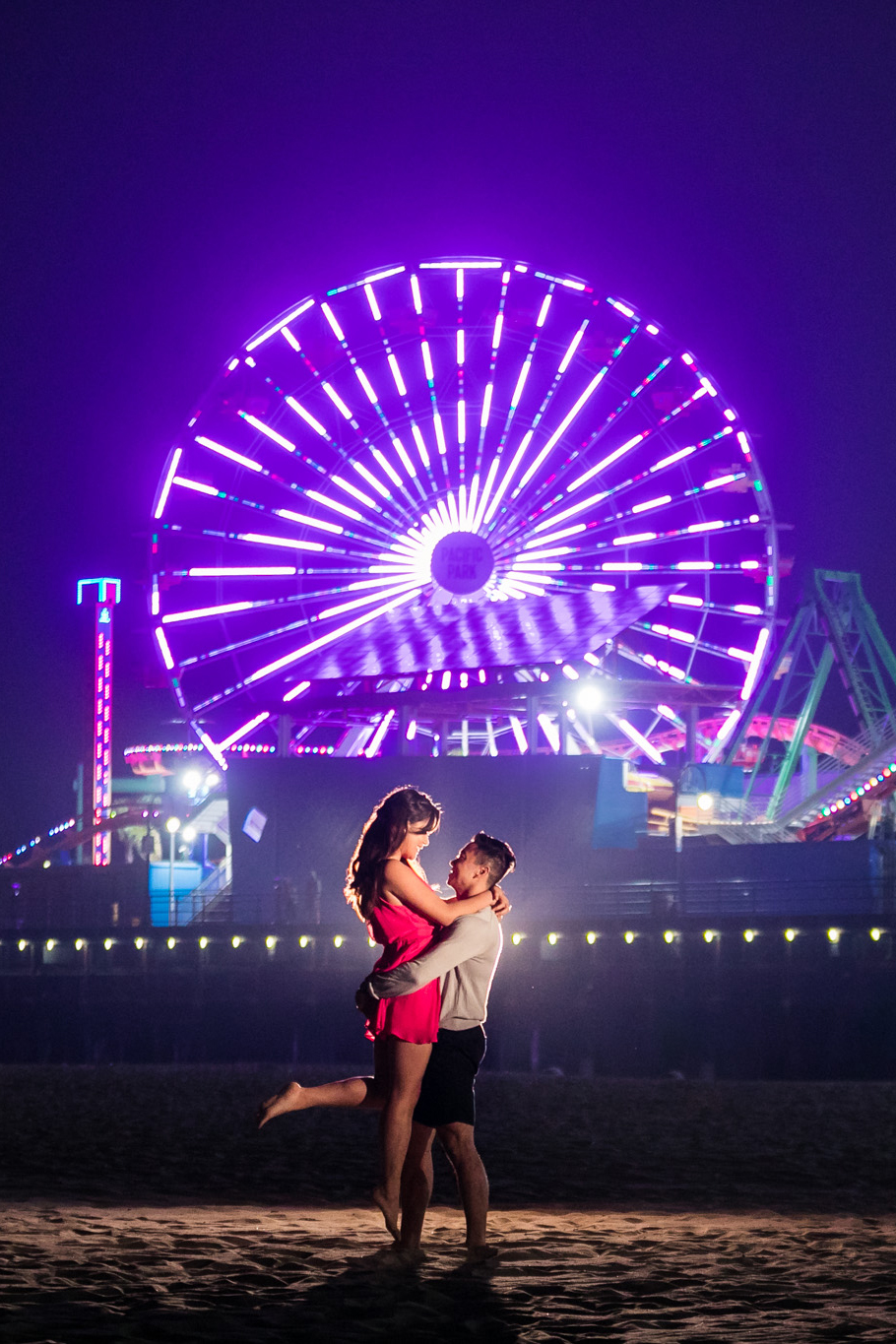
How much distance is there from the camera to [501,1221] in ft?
26.1

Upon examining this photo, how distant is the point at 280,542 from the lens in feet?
147

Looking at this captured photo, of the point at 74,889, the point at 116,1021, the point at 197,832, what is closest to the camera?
the point at 116,1021

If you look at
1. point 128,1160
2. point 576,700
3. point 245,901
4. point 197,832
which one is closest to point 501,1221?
point 128,1160

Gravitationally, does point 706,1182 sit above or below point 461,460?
below

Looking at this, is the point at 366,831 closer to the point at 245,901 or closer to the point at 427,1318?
the point at 427,1318

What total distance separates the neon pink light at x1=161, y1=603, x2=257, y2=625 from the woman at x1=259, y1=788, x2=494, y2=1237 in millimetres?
38286

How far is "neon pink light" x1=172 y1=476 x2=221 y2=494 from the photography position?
4516 centimetres

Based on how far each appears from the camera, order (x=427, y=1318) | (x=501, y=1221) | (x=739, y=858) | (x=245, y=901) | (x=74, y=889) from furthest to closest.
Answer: (x=74, y=889)
(x=245, y=901)
(x=739, y=858)
(x=501, y=1221)
(x=427, y=1318)

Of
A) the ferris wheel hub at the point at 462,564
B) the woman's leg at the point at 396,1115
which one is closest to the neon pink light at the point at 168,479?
the ferris wheel hub at the point at 462,564

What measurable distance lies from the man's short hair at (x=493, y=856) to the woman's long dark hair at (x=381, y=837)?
0.77ft

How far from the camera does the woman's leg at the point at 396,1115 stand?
653 centimetres

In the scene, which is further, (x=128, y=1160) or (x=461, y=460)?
(x=461, y=460)

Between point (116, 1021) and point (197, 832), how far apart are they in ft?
57.1

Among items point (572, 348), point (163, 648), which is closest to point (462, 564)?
point (572, 348)
